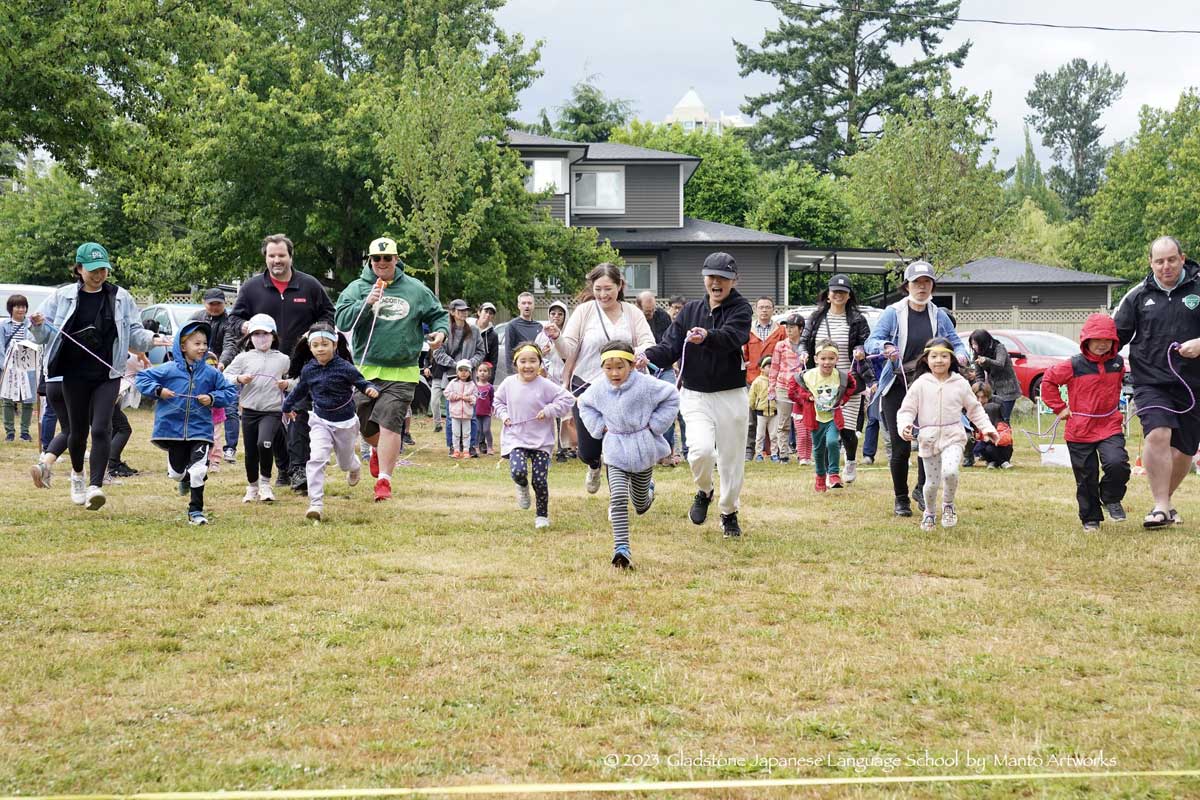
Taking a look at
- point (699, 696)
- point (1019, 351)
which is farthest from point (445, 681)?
point (1019, 351)

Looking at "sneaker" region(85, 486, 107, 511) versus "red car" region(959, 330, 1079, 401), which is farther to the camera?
"red car" region(959, 330, 1079, 401)

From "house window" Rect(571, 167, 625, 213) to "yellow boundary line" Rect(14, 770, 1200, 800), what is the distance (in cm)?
4116

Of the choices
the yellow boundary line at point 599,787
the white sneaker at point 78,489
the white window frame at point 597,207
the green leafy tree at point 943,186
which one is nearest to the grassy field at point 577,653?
the yellow boundary line at point 599,787

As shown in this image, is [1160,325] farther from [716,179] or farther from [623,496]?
[716,179]

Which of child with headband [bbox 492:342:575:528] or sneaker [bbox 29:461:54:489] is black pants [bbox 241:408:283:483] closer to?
sneaker [bbox 29:461:54:489]

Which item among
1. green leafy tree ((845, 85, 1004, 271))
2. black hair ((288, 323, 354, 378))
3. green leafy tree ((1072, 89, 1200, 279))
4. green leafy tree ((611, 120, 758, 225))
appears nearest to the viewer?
black hair ((288, 323, 354, 378))

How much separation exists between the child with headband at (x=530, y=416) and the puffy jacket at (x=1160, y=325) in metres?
4.61

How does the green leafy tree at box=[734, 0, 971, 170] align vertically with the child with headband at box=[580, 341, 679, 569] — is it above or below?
above

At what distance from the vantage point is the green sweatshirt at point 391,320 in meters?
10.7

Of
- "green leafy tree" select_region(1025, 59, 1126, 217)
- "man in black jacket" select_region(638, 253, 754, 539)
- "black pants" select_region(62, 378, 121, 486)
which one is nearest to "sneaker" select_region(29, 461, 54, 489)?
"black pants" select_region(62, 378, 121, 486)

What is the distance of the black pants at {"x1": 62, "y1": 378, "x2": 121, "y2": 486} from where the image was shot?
9.84 meters

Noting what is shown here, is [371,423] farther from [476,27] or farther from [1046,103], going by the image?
[1046,103]

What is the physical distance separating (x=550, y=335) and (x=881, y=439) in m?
10.4

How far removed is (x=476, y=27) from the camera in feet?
145
